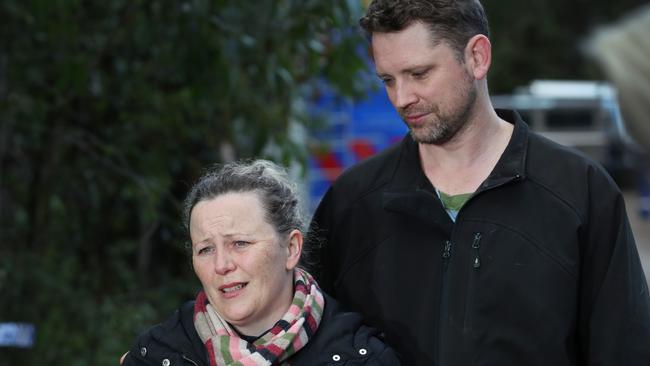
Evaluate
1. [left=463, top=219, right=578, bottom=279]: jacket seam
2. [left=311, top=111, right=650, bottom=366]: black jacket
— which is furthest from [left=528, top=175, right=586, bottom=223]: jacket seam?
[left=463, top=219, right=578, bottom=279]: jacket seam

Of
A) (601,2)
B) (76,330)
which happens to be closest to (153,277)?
(76,330)

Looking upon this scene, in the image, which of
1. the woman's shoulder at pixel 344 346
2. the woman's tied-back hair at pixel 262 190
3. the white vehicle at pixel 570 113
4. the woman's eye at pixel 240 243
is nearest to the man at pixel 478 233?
the woman's shoulder at pixel 344 346

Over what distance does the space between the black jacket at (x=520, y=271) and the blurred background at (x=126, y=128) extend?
1.58 m

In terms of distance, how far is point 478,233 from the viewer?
2688 mm

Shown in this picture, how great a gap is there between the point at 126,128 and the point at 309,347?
2684 millimetres

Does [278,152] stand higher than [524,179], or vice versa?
[278,152]

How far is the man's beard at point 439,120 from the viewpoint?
2723 millimetres

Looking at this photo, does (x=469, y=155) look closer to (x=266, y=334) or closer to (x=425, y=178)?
(x=425, y=178)

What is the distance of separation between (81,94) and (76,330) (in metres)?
1.30

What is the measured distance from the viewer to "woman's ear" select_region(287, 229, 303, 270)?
2.75 meters

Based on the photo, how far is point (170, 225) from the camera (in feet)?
17.3

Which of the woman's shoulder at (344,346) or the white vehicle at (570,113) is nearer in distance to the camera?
the woman's shoulder at (344,346)

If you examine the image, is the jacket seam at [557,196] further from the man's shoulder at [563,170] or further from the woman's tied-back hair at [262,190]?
the woman's tied-back hair at [262,190]

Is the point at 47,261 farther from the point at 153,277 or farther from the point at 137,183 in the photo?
the point at 153,277
